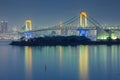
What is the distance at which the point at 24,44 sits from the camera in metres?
36.8

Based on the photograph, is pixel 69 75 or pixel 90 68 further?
pixel 90 68

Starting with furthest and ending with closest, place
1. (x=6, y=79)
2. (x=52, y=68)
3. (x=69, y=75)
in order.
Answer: (x=52, y=68) → (x=69, y=75) → (x=6, y=79)

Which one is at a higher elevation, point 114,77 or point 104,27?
point 104,27

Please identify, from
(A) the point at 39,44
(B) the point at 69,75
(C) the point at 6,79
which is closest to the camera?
(C) the point at 6,79

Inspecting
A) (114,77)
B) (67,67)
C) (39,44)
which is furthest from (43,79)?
(39,44)

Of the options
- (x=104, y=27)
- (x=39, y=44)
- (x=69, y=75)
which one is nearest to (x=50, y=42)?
(x=39, y=44)

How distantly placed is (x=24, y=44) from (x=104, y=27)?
295 inches

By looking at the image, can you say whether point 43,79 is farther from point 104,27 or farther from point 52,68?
point 104,27

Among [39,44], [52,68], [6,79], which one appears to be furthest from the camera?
[39,44]

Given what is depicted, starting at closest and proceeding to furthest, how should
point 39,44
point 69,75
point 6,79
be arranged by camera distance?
point 6,79, point 69,75, point 39,44

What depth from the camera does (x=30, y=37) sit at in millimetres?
37906

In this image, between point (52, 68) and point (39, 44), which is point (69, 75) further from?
point (39, 44)

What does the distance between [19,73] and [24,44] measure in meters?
22.9

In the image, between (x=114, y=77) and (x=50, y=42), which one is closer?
(x=114, y=77)
